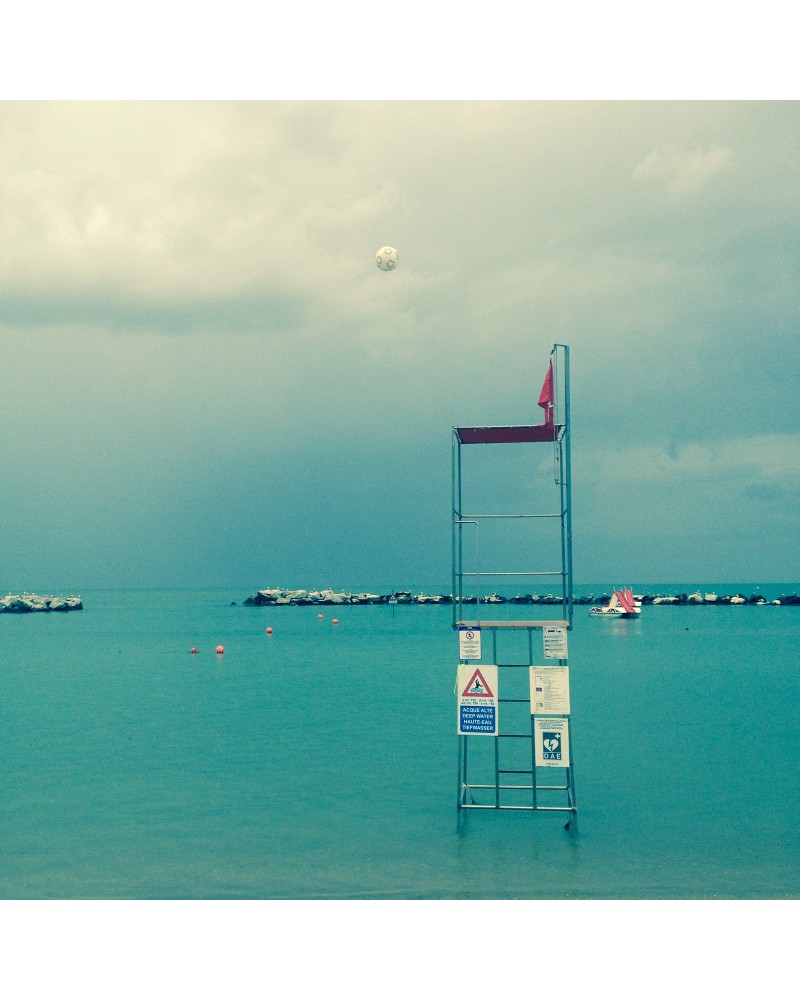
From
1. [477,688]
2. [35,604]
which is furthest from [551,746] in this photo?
[35,604]

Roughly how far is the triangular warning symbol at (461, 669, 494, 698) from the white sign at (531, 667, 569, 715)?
1.00 feet

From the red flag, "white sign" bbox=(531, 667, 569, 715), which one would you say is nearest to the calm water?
"white sign" bbox=(531, 667, 569, 715)

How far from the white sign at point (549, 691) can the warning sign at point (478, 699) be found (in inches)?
10.7

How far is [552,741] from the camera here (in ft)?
19.4

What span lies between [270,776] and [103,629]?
131 ft

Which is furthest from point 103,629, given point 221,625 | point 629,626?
point 629,626

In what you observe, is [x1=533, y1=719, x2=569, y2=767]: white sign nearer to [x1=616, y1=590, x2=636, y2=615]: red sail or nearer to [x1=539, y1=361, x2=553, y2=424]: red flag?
[x1=539, y1=361, x2=553, y2=424]: red flag

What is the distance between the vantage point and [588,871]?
5605mm

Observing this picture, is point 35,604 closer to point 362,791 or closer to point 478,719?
point 362,791

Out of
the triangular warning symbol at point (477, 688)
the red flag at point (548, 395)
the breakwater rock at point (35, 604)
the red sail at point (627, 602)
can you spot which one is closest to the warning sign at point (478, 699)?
the triangular warning symbol at point (477, 688)

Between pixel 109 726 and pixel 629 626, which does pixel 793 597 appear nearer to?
pixel 629 626

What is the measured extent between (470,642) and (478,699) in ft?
1.25

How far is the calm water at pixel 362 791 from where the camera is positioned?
18.2 feet

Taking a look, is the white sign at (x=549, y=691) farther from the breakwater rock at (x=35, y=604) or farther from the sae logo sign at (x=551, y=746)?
the breakwater rock at (x=35, y=604)
